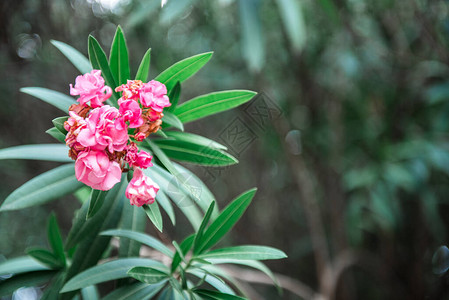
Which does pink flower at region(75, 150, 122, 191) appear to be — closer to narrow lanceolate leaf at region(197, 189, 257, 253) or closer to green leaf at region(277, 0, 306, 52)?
narrow lanceolate leaf at region(197, 189, 257, 253)

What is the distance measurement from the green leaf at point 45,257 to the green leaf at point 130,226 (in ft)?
0.52

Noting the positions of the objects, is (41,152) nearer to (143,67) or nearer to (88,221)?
(88,221)

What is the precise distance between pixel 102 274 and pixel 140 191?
0.24m

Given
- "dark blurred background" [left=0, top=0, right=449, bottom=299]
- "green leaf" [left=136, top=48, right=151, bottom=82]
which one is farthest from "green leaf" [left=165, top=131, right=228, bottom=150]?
"dark blurred background" [left=0, top=0, right=449, bottom=299]

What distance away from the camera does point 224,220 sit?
75 centimetres

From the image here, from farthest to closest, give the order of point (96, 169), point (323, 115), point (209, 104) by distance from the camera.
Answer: point (323, 115)
point (209, 104)
point (96, 169)

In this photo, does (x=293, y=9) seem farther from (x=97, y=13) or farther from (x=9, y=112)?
(x=9, y=112)

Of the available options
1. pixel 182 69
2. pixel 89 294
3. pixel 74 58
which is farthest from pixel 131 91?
pixel 89 294

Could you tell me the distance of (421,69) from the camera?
2104mm

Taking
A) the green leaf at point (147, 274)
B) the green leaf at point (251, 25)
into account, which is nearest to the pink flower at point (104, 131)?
the green leaf at point (147, 274)

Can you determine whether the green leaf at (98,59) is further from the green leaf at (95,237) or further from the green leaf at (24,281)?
the green leaf at (24,281)

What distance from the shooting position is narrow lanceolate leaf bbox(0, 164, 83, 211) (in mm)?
674

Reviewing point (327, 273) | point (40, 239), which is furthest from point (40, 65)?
point (327, 273)

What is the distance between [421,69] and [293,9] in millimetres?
1152
